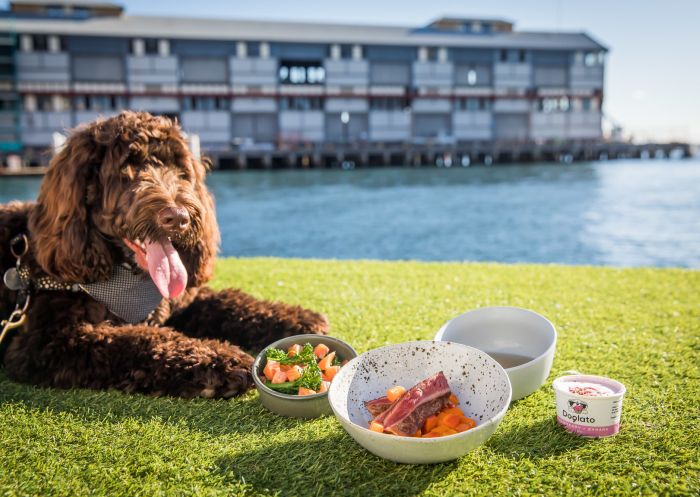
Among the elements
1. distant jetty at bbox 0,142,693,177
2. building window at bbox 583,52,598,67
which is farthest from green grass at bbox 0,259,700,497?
building window at bbox 583,52,598,67

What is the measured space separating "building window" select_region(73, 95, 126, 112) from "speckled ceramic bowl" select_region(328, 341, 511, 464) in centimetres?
4354

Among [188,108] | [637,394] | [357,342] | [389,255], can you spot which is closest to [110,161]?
[357,342]

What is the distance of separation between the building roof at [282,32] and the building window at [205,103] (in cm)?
434

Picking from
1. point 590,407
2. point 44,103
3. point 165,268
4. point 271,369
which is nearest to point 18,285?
point 165,268

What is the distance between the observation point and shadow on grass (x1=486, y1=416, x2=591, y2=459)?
2.45m

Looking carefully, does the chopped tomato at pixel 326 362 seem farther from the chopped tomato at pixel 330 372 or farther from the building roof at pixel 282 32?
the building roof at pixel 282 32

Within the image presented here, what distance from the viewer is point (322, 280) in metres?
6.04

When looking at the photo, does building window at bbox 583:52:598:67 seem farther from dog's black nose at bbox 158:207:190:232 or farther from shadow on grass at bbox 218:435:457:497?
shadow on grass at bbox 218:435:457:497

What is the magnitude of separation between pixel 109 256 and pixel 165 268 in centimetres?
42

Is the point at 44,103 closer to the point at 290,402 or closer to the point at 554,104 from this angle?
the point at 554,104

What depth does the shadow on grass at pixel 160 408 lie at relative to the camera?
8.95 feet

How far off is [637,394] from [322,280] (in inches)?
139

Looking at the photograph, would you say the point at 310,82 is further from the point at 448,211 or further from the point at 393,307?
the point at 393,307

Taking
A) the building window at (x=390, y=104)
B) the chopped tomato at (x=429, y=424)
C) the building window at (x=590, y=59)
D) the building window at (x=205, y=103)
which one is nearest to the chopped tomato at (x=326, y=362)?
the chopped tomato at (x=429, y=424)
